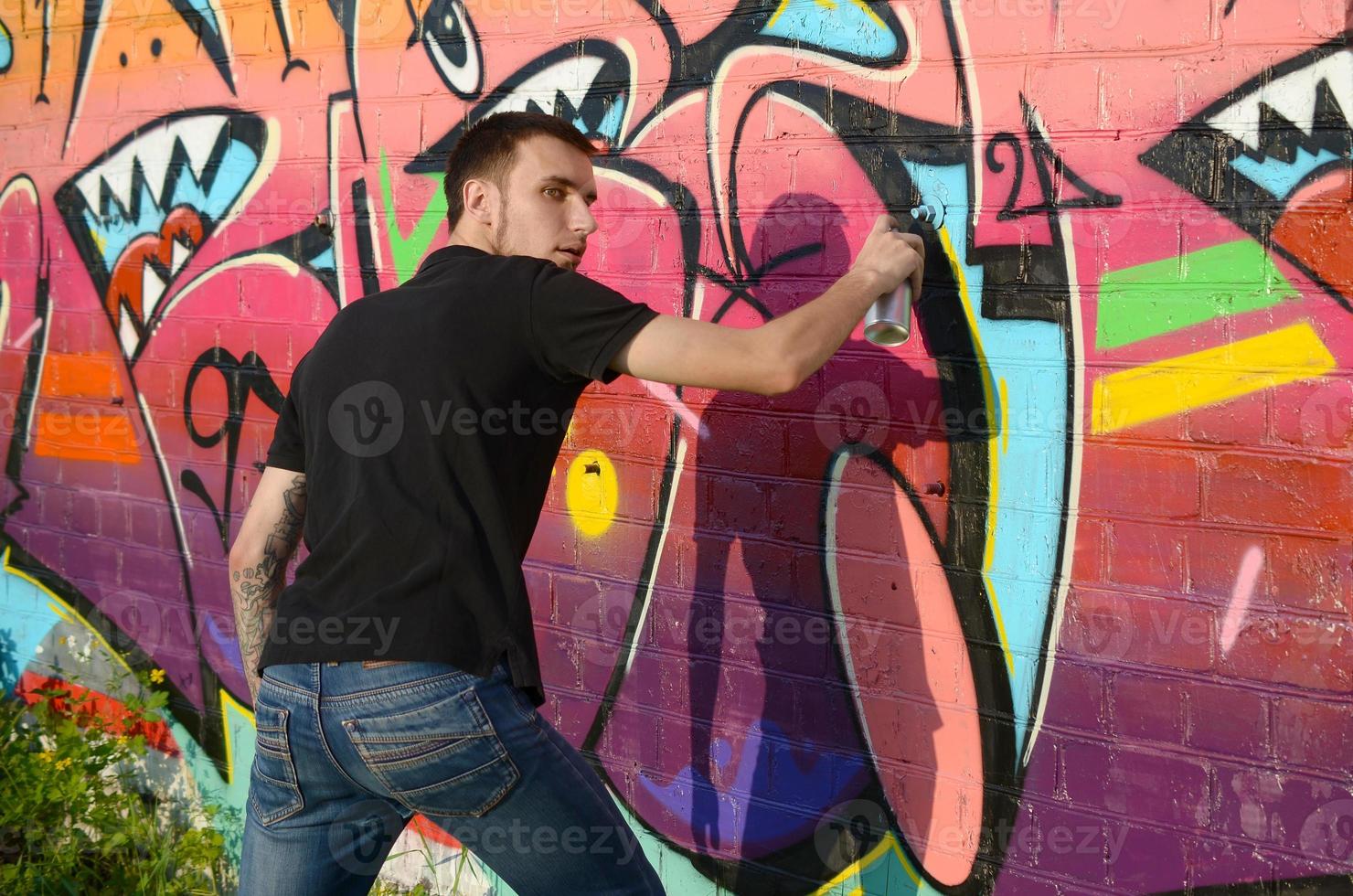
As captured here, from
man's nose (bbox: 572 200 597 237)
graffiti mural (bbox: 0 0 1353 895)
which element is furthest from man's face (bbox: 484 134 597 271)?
graffiti mural (bbox: 0 0 1353 895)

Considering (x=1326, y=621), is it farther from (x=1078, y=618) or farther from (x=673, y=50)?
(x=673, y=50)

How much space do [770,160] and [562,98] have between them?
0.65m

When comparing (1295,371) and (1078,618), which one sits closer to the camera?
(1295,371)

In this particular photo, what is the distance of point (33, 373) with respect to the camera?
4465 mm

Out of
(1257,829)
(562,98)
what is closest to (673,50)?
(562,98)

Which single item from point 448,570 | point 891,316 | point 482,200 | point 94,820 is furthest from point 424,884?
point 891,316

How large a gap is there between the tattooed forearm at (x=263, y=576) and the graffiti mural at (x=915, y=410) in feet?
3.32

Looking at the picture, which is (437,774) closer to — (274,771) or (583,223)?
(274,771)

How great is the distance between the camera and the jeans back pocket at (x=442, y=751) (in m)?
1.95

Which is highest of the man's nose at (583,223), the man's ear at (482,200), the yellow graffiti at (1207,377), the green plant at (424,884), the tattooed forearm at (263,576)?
the man's ear at (482,200)

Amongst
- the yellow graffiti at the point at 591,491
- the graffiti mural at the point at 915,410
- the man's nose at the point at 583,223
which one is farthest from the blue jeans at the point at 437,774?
the yellow graffiti at the point at 591,491

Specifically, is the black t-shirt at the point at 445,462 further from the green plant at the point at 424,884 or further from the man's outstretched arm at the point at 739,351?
the green plant at the point at 424,884

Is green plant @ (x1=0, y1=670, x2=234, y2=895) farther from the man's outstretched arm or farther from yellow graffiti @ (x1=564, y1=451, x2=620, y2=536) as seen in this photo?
the man's outstretched arm

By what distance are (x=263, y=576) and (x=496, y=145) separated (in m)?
0.96
